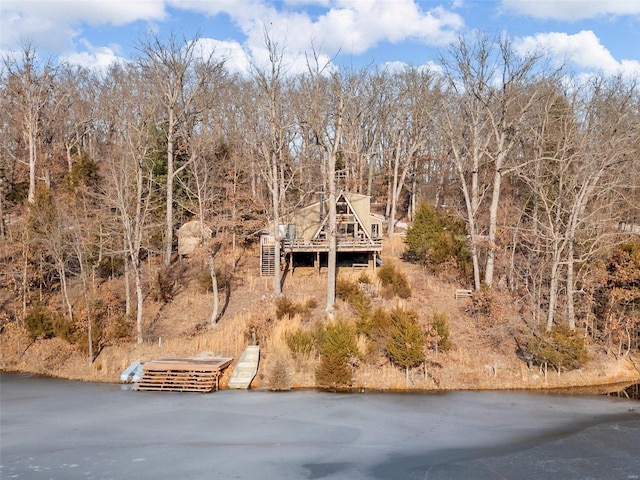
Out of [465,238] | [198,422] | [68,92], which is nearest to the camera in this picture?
[198,422]

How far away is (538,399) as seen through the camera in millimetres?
16406

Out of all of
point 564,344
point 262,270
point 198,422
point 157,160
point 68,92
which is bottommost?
point 198,422

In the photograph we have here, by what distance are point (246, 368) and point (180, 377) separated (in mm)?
2195

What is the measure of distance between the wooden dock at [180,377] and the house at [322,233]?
10171 mm

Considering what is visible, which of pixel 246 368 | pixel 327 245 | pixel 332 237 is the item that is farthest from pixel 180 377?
pixel 327 245

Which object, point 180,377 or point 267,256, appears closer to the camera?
point 180,377

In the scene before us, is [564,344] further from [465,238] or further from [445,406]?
[465,238]

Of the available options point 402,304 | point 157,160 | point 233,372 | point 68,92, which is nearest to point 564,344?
point 402,304

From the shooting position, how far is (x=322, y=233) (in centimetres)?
2823

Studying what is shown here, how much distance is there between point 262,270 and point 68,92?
2571 centimetres

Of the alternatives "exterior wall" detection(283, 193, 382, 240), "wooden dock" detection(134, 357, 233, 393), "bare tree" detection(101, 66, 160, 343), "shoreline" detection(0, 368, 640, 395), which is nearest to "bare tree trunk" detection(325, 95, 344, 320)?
"shoreline" detection(0, 368, 640, 395)

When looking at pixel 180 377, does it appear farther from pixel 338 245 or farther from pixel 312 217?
pixel 312 217

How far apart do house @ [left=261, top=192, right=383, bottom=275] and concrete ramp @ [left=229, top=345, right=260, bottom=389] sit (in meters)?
8.60

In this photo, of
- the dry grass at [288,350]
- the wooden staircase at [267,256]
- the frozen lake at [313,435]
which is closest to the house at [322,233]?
the wooden staircase at [267,256]
